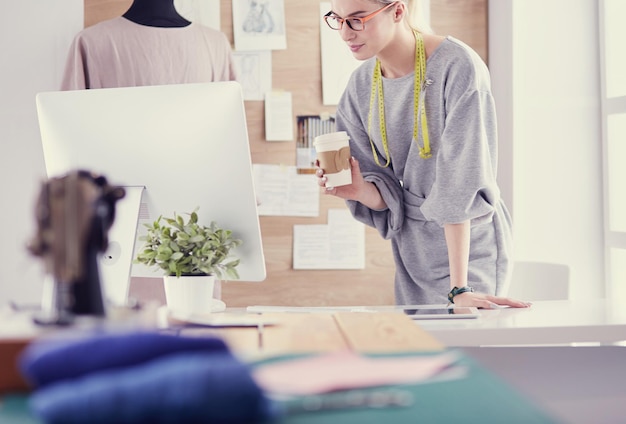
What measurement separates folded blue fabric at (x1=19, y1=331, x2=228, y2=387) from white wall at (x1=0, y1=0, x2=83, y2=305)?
251 centimetres

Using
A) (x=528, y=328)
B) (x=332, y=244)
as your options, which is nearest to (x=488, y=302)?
(x=528, y=328)

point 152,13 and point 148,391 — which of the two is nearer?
point 148,391

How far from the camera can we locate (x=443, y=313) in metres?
1.44

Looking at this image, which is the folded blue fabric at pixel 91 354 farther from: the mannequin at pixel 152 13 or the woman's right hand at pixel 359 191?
the mannequin at pixel 152 13

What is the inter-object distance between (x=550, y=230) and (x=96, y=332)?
8.58ft

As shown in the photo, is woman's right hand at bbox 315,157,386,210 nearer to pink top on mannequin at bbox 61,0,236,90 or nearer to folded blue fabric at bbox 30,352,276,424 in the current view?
pink top on mannequin at bbox 61,0,236,90

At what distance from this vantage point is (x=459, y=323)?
1306 mm

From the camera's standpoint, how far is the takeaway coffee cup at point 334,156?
5.23ft

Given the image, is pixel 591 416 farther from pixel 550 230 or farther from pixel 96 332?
pixel 550 230

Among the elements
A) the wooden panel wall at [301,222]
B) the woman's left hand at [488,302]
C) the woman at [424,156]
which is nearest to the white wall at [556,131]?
the wooden panel wall at [301,222]

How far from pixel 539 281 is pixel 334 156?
999mm

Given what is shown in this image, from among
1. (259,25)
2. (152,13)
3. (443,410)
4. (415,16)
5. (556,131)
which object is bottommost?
(443,410)

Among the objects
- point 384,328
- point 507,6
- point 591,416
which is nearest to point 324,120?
point 507,6

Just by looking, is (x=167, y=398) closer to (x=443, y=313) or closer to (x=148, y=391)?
(x=148, y=391)
